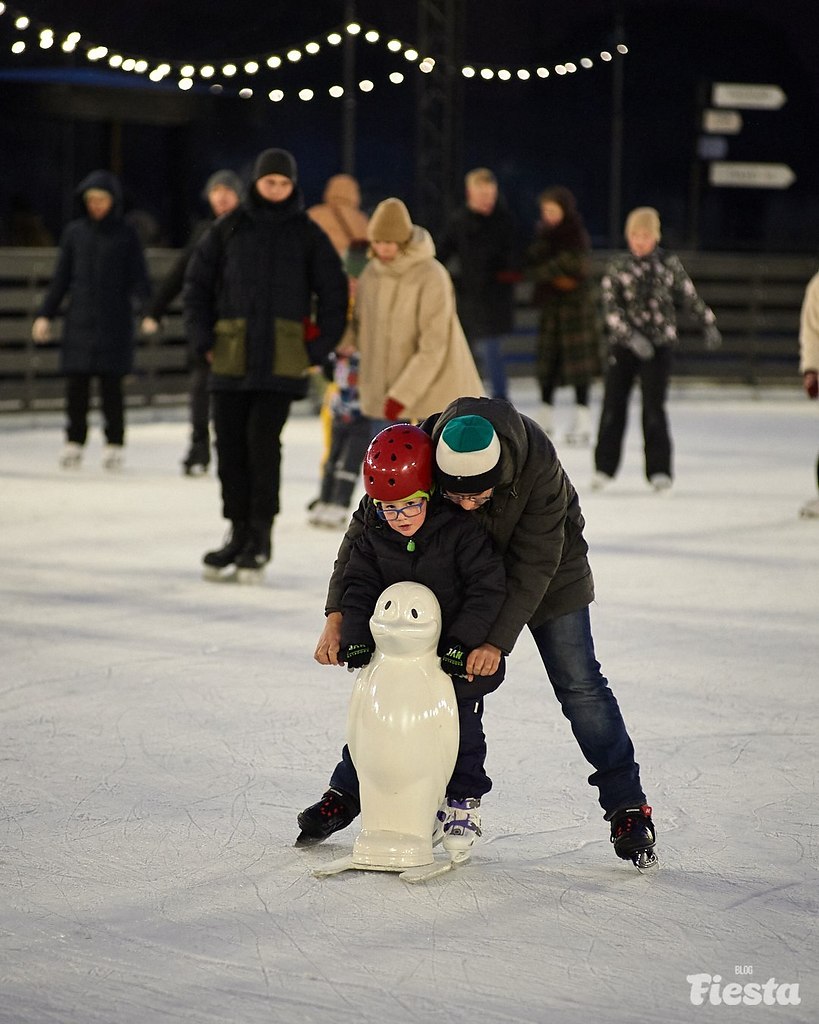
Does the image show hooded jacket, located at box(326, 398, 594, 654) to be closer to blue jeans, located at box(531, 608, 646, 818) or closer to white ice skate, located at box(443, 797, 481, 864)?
blue jeans, located at box(531, 608, 646, 818)

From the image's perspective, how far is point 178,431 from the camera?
12469mm

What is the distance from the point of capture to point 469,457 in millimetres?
3234

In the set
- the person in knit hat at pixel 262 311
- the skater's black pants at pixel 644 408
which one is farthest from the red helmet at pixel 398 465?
the skater's black pants at pixel 644 408

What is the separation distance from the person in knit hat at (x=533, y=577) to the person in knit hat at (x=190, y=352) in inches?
210

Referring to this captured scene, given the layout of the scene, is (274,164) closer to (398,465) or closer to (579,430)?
(398,465)

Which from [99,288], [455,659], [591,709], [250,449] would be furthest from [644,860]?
[99,288]

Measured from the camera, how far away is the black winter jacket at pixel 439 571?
10.9 ft

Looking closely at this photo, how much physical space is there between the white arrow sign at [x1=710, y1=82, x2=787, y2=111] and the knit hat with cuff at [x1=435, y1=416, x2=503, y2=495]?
14833mm

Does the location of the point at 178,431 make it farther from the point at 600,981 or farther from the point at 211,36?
the point at 600,981

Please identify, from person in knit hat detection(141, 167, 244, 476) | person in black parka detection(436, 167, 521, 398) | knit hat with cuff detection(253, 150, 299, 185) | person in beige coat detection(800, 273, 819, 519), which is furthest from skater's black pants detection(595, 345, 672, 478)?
knit hat with cuff detection(253, 150, 299, 185)

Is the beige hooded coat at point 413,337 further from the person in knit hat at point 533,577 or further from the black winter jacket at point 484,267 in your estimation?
the black winter jacket at point 484,267

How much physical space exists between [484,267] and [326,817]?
849 centimetres

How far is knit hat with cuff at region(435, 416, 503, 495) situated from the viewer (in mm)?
3236

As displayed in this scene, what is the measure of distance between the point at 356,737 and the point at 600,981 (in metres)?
0.76
